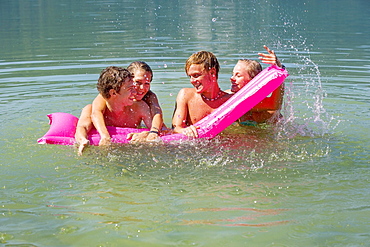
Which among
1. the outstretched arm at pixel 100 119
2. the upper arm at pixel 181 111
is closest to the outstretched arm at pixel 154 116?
the upper arm at pixel 181 111

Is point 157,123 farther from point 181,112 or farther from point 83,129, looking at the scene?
point 83,129

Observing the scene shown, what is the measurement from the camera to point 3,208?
13.3 feet

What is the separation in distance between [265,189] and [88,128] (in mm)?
2276

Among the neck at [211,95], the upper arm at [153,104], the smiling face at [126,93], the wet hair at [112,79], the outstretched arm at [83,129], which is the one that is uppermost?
the wet hair at [112,79]

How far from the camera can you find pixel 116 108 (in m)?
5.93

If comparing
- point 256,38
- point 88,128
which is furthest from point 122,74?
point 256,38

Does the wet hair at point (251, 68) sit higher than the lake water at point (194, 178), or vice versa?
the wet hair at point (251, 68)

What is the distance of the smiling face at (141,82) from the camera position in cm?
602

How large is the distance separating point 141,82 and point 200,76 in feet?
2.28

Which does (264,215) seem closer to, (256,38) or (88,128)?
(88,128)

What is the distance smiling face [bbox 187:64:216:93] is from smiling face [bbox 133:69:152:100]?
0.52 metres

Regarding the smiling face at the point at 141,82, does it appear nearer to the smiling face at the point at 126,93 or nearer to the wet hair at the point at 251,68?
the smiling face at the point at 126,93

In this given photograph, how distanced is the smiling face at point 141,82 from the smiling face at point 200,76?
0.52 meters

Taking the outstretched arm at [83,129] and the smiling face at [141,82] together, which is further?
the smiling face at [141,82]
